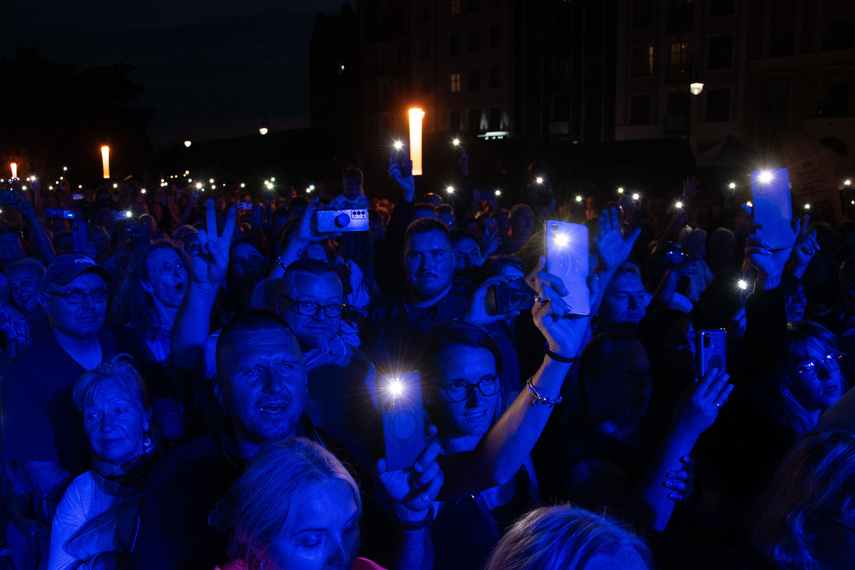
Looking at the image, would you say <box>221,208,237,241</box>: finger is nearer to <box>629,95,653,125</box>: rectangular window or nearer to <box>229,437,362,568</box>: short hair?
<box>229,437,362,568</box>: short hair

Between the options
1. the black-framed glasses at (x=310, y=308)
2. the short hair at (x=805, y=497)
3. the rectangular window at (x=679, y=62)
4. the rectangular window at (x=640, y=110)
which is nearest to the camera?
the short hair at (x=805, y=497)

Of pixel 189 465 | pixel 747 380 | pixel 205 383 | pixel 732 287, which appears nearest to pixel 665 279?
pixel 732 287

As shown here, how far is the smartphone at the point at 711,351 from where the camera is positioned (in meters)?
2.25

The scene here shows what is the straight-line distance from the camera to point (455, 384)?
229 cm

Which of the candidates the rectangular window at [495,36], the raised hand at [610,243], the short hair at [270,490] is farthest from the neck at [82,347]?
the rectangular window at [495,36]

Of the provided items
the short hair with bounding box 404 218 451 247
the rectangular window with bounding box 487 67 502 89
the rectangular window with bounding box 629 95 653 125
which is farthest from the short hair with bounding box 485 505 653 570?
the rectangular window with bounding box 487 67 502 89

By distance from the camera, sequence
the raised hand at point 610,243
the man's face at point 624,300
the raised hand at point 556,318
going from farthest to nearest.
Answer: the man's face at point 624,300 → the raised hand at point 610,243 → the raised hand at point 556,318

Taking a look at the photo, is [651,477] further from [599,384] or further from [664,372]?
[664,372]

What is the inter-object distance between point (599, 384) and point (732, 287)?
7.45 ft

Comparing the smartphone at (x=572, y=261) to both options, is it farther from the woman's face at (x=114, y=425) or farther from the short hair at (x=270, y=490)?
the woman's face at (x=114, y=425)

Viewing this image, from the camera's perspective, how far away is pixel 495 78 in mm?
39344

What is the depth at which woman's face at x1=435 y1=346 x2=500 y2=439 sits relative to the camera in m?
2.28

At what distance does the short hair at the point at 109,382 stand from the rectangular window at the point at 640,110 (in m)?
37.1

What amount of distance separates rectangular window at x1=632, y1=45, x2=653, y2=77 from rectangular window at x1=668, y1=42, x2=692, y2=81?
1226 millimetres
